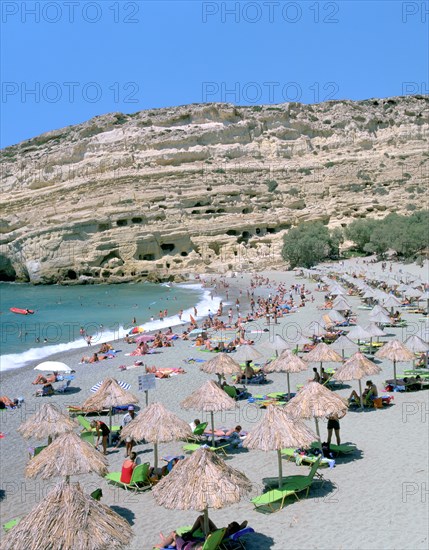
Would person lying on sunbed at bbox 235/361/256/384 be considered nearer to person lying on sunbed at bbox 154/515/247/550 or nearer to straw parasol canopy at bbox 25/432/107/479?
straw parasol canopy at bbox 25/432/107/479

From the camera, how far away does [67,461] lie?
25.4 feet

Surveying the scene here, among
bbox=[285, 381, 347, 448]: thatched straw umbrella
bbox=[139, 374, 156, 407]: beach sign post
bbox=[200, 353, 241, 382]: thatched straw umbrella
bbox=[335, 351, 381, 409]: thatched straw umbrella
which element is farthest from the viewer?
bbox=[200, 353, 241, 382]: thatched straw umbrella

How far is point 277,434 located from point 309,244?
155 ft

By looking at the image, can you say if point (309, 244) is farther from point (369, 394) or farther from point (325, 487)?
point (325, 487)

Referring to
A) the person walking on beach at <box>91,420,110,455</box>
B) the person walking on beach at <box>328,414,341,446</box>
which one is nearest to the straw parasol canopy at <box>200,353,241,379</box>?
the person walking on beach at <box>91,420,110,455</box>

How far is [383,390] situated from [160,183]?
5445cm

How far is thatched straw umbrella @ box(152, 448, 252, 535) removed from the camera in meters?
6.41

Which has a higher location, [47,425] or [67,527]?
[67,527]

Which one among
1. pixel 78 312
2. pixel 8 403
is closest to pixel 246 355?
pixel 8 403

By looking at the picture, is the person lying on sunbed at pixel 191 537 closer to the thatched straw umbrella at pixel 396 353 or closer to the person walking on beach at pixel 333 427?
the person walking on beach at pixel 333 427

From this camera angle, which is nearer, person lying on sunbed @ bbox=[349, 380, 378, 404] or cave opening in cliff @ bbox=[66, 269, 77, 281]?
person lying on sunbed @ bbox=[349, 380, 378, 404]

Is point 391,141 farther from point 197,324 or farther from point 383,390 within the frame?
point 383,390

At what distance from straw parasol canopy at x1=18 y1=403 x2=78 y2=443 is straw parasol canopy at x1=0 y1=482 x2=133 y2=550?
180 inches

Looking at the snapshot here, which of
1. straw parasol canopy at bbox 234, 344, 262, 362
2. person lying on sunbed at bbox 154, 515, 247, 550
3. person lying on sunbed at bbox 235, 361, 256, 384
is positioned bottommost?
person lying on sunbed at bbox 235, 361, 256, 384
